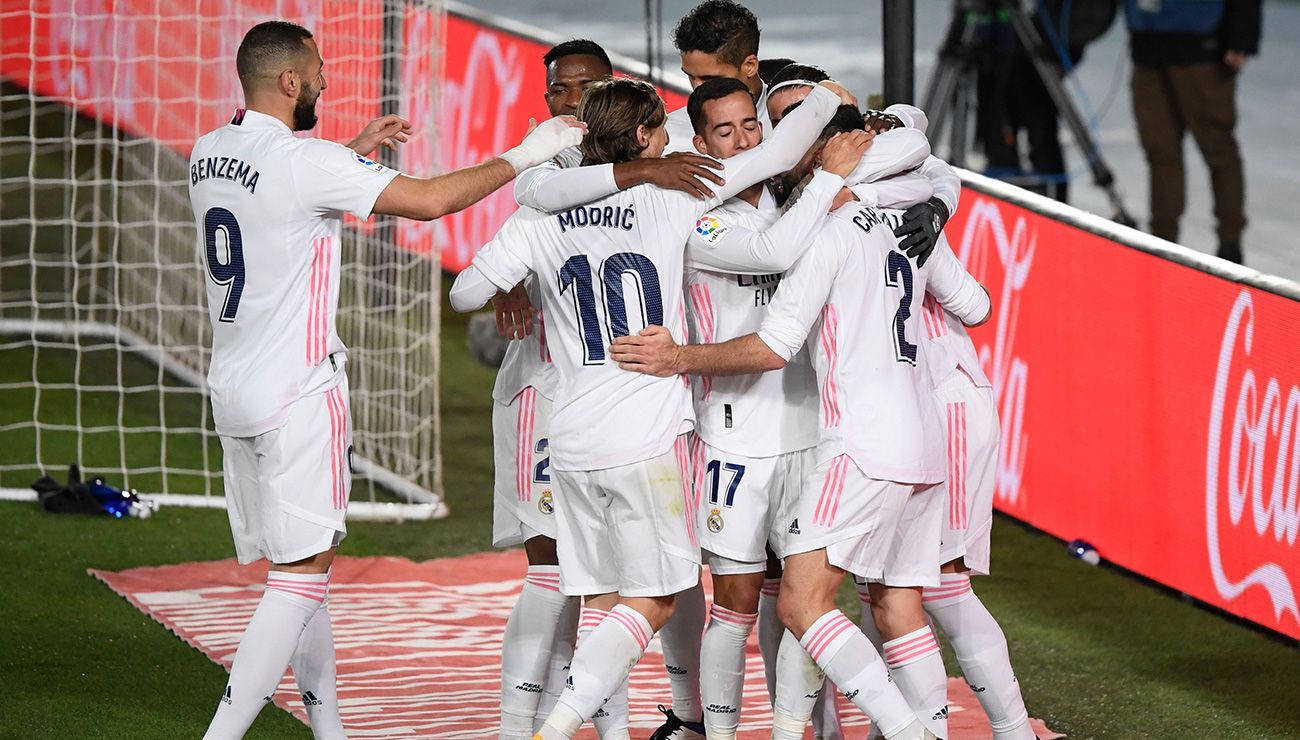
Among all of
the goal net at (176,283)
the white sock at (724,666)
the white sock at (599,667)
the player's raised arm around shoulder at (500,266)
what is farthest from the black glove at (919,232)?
the goal net at (176,283)

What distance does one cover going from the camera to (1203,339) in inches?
237

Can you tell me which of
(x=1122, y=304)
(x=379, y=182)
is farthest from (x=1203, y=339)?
(x=379, y=182)

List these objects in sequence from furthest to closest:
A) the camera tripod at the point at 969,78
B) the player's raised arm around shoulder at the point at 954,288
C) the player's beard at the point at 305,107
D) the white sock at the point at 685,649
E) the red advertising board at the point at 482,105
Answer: the red advertising board at the point at 482,105 < the camera tripod at the point at 969,78 < the white sock at the point at 685,649 < the player's raised arm around shoulder at the point at 954,288 < the player's beard at the point at 305,107

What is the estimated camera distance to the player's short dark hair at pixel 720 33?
489cm

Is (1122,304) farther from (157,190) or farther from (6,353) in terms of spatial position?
(6,353)

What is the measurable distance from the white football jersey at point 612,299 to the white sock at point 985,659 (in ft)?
3.15

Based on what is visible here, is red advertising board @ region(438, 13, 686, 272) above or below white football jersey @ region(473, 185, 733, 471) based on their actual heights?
above

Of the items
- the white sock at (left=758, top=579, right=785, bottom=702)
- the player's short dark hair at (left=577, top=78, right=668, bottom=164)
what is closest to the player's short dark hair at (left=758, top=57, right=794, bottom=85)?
the player's short dark hair at (left=577, top=78, right=668, bottom=164)

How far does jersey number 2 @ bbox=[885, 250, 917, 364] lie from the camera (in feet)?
14.7

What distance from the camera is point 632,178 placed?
4375 millimetres

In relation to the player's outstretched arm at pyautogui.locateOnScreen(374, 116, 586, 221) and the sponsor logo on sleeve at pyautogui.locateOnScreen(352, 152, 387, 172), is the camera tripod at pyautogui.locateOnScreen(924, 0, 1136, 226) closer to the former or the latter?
the player's outstretched arm at pyautogui.locateOnScreen(374, 116, 586, 221)

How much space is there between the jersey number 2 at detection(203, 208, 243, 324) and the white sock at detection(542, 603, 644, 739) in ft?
4.10

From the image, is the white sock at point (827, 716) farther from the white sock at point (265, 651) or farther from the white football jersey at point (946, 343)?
the white sock at point (265, 651)

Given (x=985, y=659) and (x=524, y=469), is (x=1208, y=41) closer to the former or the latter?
(x=985, y=659)
